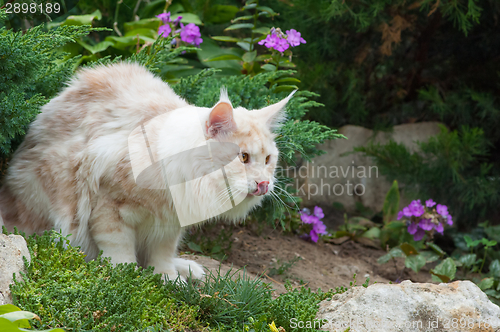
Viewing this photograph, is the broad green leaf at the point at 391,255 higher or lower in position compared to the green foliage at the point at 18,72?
lower

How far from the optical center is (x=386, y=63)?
15.2 ft

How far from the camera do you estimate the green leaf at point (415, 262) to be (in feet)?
11.3

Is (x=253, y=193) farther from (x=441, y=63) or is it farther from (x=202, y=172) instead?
(x=441, y=63)

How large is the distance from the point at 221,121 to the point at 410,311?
1292 mm

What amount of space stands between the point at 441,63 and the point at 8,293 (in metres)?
4.61

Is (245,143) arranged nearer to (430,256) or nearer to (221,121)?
(221,121)

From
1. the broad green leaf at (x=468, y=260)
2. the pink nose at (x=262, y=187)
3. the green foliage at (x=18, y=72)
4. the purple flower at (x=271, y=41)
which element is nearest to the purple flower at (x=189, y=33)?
the purple flower at (x=271, y=41)

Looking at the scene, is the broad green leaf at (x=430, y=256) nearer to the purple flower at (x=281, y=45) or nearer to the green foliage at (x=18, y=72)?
the purple flower at (x=281, y=45)

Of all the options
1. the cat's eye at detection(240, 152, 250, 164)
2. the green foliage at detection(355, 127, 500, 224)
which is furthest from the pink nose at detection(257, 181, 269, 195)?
the green foliage at detection(355, 127, 500, 224)

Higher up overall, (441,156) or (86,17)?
(86,17)

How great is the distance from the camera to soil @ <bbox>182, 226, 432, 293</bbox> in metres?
3.23

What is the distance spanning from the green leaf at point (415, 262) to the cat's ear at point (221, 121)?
216 centimetres

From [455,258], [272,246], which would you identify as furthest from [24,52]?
[455,258]

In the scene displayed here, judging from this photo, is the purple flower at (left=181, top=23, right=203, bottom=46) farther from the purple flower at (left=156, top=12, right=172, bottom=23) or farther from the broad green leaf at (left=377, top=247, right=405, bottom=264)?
the broad green leaf at (left=377, top=247, right=405, bottom=264)
